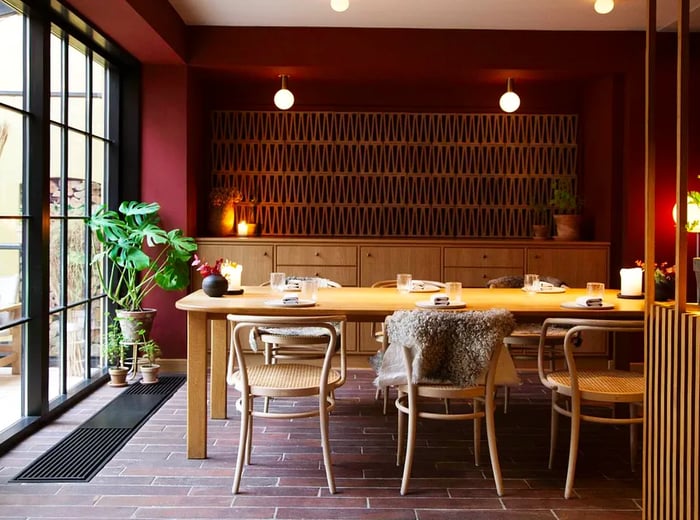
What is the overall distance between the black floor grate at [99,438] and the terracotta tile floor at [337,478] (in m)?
0.07

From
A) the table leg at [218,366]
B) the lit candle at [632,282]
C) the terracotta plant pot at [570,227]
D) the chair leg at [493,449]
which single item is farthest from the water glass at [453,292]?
the terracotta plant pot at [570,227]

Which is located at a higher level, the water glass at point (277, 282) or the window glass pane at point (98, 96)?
the window glass pane at point (98, 96)

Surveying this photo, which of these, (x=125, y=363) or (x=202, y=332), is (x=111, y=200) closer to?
(x=125, y=363)

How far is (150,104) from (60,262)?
170 centimetres

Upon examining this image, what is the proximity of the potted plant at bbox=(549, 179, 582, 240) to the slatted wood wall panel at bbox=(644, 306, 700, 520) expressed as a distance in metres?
3.84

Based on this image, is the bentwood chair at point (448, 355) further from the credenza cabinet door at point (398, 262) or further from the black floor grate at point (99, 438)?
the credenza cabinet door at point (398, 262)

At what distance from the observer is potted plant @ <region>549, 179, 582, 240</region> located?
21.1 feet

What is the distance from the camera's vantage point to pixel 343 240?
6215 mm

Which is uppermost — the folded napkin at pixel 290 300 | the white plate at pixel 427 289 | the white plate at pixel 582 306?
the white plate at pixel 427 289

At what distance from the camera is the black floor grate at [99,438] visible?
3580mm

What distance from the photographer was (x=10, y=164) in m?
4.10

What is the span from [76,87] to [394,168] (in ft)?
9.72

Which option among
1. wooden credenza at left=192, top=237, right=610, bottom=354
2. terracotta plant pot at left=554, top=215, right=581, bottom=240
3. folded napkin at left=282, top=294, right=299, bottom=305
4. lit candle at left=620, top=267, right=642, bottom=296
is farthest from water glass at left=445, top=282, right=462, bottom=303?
terracotta plant pot at left=554, top=215, right=581, bottom=240

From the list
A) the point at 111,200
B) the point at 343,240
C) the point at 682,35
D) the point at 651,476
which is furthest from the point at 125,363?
the point at 682,35
